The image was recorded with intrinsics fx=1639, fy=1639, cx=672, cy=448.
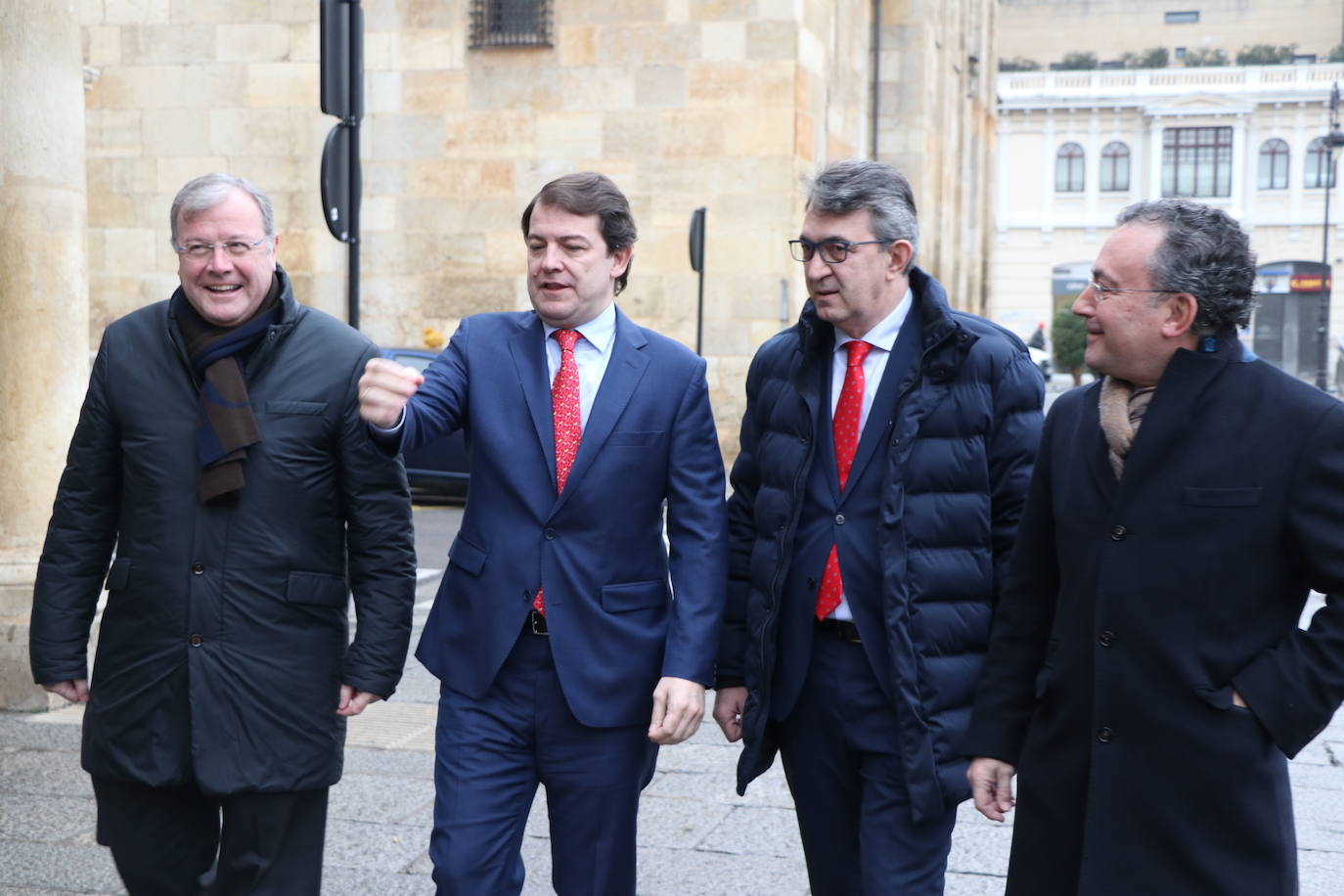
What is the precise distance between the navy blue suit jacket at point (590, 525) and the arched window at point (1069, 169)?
215 ft

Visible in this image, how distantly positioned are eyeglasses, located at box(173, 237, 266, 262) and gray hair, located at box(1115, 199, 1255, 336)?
1.86 meters

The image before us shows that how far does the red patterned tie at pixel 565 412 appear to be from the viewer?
12.2ft

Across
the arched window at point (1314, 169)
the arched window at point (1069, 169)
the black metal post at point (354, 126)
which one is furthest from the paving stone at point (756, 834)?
the arched window at point (1314, 169)

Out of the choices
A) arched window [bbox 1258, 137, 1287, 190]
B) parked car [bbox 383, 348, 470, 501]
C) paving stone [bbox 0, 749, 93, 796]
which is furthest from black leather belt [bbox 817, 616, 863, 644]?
arched window [bbox 1258, 137, 1287, 190]

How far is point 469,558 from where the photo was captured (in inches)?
147

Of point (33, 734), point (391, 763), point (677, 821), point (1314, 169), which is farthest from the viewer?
point (1314, 169)

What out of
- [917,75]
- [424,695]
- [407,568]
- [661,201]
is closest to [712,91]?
[661,201]

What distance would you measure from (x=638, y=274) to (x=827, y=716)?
47.0 feet

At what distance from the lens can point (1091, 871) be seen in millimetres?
3064

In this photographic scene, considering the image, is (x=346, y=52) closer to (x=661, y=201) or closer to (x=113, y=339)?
(x=113, y=339)

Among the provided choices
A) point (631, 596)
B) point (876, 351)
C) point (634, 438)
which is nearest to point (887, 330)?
point (876, 351)

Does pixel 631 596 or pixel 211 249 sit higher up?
pixel 211 249

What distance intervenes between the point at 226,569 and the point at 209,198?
2.69 ft

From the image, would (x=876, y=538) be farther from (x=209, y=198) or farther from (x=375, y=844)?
(x=375, y=844)
